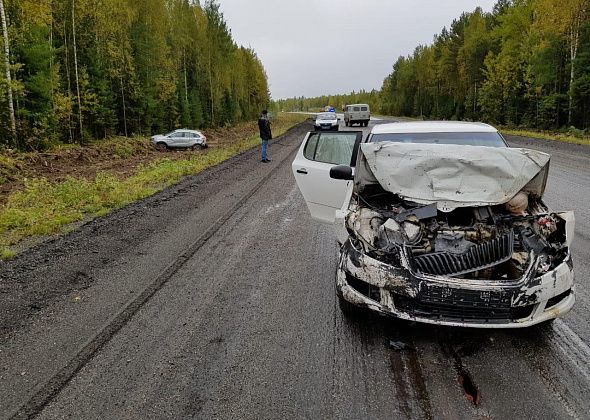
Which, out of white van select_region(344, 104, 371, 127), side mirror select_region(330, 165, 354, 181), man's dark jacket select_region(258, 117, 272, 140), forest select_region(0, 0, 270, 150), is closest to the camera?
side mirror select_region(330, 165, 354, 181)

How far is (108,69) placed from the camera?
89.2ft

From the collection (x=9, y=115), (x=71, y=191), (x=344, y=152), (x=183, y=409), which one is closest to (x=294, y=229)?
(x=344, y=152)

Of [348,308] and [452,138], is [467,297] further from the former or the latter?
[452,138]

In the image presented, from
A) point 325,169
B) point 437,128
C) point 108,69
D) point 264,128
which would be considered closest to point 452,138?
point 437,128

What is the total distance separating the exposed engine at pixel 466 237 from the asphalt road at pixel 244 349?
0.62 m

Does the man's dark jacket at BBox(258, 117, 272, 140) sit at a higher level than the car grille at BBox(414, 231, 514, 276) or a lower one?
higher

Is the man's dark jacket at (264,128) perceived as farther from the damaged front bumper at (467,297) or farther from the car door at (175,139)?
the damaged front bumper at (467,297)

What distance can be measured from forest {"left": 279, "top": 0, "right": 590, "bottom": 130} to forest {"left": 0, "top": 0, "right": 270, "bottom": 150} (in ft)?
90.5

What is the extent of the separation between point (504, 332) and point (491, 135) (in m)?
3.00

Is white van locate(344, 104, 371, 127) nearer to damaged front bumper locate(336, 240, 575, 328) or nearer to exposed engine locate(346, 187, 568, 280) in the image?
exposed engine locate(346, 187, 568, 280)

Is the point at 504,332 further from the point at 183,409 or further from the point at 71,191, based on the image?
the point at 71,191

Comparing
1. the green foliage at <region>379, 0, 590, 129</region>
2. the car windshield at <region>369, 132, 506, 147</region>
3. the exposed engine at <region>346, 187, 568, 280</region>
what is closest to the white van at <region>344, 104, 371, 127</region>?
the green foliage at <region>379, 0, 590, 129</region>

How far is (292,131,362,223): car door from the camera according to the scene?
18.9ft

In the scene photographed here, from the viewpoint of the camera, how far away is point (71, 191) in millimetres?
10602
